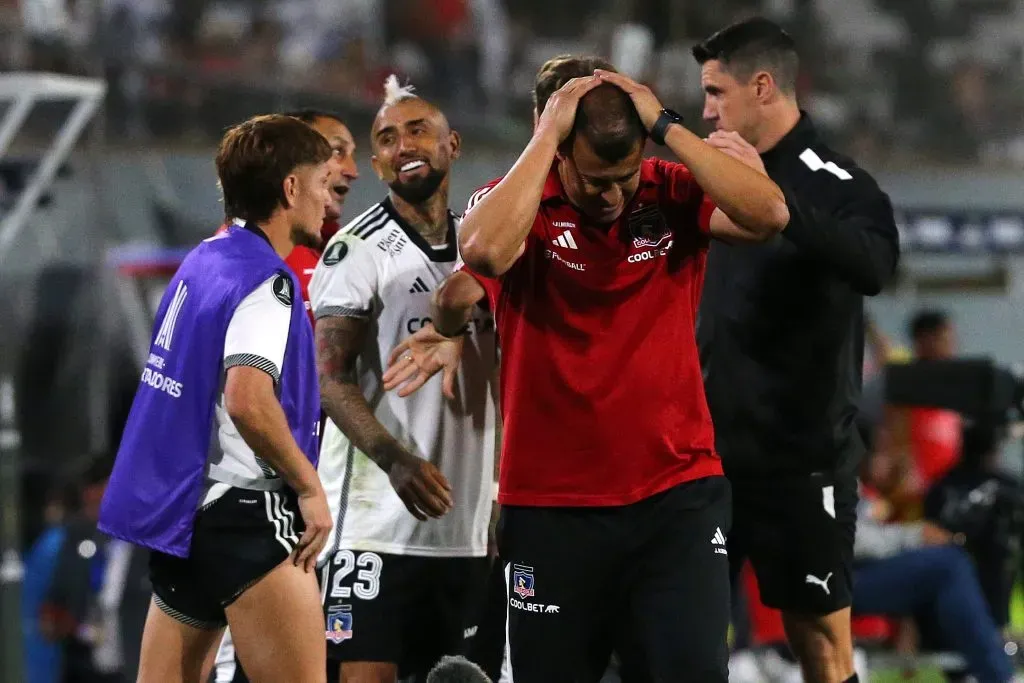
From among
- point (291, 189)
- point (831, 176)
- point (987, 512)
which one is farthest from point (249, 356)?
point (987, 512)

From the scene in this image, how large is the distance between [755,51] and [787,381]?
1.14 meters

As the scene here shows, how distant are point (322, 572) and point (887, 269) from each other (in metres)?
2.16

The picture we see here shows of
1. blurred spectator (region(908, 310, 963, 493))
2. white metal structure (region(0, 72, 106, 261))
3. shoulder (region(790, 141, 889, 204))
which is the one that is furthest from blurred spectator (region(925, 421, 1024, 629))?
white metal structure (region(0, 72, 106, 261))

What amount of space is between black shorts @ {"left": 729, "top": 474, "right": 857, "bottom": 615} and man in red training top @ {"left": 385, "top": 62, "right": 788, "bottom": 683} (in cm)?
117

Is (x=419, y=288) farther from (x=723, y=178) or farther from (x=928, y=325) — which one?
(x=928, y=325)

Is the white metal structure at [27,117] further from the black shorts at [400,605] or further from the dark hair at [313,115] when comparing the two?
the black shorts at [400,605]

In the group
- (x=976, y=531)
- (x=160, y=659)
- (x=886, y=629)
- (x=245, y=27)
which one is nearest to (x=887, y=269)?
(x=160, y=659)

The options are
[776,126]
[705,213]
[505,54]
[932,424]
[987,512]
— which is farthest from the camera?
[505,54]

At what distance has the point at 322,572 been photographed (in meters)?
5.45

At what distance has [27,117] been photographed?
9727 mm

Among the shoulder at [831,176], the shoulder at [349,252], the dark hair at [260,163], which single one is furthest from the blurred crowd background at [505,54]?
the dark hair at [260,163]

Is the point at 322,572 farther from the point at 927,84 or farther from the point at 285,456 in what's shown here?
the point at 927,84

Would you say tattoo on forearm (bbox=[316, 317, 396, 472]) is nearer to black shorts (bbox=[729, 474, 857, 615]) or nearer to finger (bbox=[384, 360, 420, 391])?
finger (bbox=[384, 360, 420, 391])

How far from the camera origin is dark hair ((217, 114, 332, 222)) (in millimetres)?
4617
